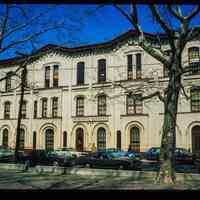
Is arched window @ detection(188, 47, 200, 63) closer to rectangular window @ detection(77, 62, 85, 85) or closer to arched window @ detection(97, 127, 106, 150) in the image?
arched window @ detection(97, 127, 106, 150)

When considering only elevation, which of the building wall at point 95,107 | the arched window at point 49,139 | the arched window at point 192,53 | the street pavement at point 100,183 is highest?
the arched window at point 192,53

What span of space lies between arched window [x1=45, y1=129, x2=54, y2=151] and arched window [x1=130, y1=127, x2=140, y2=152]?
36.2 ft

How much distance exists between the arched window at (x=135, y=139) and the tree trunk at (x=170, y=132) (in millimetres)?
20578

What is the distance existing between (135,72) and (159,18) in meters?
23.3

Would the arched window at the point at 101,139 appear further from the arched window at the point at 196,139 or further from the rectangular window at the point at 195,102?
the rectangular window at the point at 195,102

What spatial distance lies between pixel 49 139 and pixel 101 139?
7732 mm

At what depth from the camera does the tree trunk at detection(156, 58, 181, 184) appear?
1488 cm

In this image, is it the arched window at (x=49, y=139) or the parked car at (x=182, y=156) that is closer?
the parked car at (x=182, y=156)

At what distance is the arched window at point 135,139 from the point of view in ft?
117

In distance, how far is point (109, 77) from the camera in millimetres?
38719

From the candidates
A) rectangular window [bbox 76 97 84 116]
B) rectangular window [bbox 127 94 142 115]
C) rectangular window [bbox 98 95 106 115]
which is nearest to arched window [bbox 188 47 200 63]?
rectangular window [bbox 127 94 142 115]

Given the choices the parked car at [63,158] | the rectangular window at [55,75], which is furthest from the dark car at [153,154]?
the rectangular window at [55,75]

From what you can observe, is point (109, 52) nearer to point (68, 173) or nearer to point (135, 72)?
point (135, 72)
